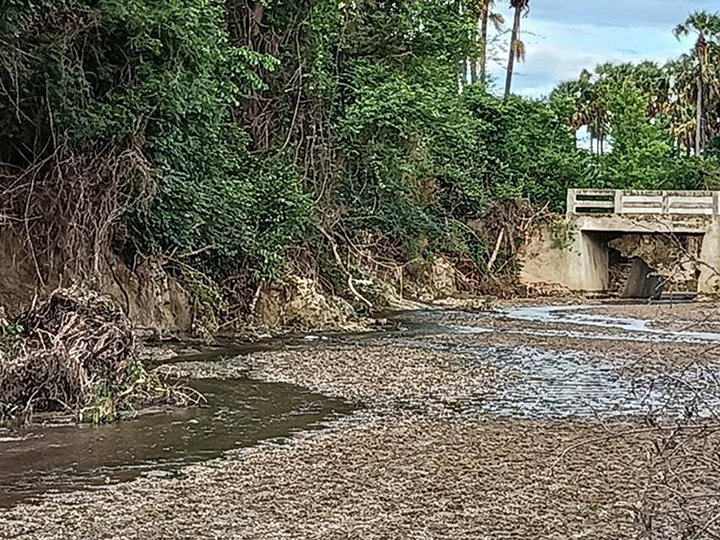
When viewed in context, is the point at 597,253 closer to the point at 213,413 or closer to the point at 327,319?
the point at 327,319

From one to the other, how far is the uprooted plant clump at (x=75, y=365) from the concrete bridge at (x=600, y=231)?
22437 mm

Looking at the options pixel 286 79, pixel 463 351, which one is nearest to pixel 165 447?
pixel 463 351

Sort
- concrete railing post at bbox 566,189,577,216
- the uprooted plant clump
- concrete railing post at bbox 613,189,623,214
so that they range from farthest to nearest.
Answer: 1. concrete railing post at bbox 566,189,577,216
2. concrete railing post at bbox 613,189,623,214
3. the uprooted plant clump

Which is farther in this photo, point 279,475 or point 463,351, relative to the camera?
point 463,351

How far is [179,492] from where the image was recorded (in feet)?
25.1

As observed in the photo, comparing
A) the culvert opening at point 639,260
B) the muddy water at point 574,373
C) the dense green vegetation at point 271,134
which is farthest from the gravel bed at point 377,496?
the culvert opening at point 639,260

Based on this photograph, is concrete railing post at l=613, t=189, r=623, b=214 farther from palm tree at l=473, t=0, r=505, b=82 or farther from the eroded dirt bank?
the eroded dirt bank

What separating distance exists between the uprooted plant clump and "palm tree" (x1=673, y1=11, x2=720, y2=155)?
4041 centimetres

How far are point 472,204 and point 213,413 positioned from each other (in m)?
22.6

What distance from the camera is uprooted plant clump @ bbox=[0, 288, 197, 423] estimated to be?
416 inches

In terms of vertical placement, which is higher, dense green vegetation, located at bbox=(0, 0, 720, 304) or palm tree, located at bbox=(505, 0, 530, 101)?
palm tree, located at bbox=(505, 0, 530, 101)

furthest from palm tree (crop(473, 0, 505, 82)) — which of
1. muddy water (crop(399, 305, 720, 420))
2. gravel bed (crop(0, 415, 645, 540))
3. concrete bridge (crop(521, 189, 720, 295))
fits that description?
gravel bed (crop(0, 415, 645, 540))

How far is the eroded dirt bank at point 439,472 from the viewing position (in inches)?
260

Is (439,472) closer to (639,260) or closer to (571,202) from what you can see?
(571,202)
